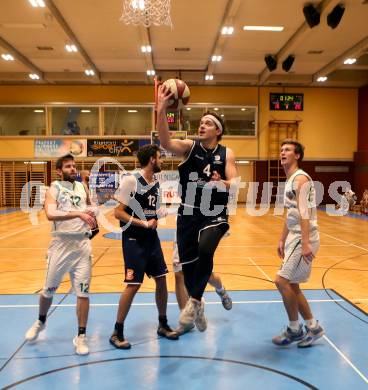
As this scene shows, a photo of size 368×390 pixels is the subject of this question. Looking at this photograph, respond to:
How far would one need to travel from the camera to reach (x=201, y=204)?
13.0 feet

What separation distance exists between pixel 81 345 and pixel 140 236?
3.79 ft

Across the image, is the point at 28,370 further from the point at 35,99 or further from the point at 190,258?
the point at 35,99

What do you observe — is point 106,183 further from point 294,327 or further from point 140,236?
point 294,327

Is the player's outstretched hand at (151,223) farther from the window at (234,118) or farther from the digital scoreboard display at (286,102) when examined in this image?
the digital scoreboard display at (286,102)

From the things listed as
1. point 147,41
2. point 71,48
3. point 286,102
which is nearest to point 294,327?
point 147,41

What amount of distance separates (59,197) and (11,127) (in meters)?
21.4

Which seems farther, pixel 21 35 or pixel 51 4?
pixel 21 35

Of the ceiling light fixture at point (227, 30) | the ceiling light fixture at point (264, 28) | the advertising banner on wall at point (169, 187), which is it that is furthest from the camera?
the advertising banner on wall at point (169, 187)

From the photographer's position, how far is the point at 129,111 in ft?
78.0

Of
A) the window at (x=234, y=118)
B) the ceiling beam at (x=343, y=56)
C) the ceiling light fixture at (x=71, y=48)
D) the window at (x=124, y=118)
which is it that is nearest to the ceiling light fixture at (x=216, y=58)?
the window at (x=234, y=118)

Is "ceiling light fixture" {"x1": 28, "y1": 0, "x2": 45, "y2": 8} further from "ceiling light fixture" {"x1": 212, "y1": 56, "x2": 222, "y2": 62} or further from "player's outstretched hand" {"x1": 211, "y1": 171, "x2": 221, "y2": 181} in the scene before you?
"player's outstretched hand" {"x1": 211, "y1": 171, "x2": 221, "y2": 181}

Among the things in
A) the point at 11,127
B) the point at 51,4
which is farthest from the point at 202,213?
the point at 11,127

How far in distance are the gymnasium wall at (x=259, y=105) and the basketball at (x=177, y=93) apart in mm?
19912

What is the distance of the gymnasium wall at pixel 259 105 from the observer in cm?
2345
